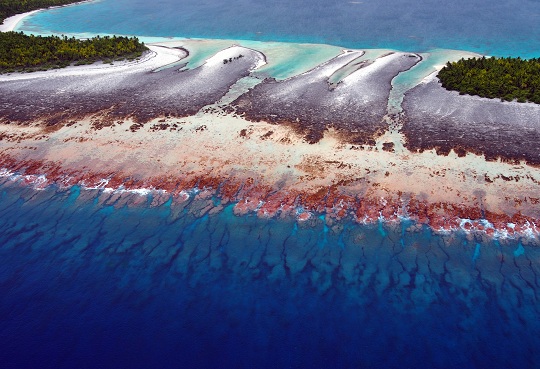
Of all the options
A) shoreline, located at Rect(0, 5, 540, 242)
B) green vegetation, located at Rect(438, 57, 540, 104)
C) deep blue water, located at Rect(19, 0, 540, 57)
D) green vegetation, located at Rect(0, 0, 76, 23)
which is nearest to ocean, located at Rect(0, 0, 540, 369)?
shoreline, located at Rect(0, 5, 540, 242)

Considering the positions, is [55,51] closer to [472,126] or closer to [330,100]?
[330,100]

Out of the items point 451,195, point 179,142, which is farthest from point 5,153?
point 451,195

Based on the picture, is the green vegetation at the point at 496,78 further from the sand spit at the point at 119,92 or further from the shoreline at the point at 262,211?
the sand spit at the point at 119,92

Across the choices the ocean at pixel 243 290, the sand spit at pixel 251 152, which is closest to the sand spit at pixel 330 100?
the sand spit at pixel 251 152

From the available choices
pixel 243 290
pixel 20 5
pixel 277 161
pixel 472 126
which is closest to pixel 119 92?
pixel 277 161

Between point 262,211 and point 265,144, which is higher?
point 265,144
